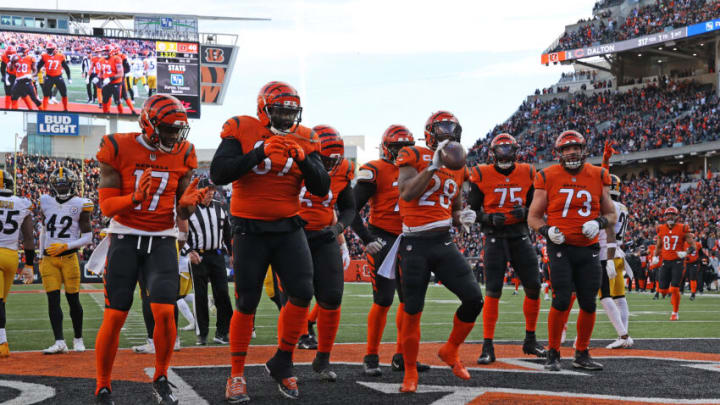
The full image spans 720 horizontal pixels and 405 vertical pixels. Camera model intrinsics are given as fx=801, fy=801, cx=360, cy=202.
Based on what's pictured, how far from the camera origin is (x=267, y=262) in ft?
17.8

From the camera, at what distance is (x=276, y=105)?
5.32 m

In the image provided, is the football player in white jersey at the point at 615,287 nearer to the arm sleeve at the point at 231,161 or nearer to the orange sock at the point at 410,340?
the orange sock at the point at 410,340

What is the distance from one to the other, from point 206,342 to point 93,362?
177cm

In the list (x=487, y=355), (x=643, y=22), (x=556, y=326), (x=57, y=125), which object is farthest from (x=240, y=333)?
(x=57, y=125)

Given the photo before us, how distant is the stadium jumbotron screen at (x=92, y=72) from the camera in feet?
108

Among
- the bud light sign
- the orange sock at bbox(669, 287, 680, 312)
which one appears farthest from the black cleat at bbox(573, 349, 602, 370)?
the bud light sign

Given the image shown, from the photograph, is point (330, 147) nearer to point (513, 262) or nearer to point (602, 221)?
point (513, 262)

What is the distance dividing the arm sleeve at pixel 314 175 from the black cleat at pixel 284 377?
3.79 ft

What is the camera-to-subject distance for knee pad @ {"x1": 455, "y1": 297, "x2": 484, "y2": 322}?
581 cm

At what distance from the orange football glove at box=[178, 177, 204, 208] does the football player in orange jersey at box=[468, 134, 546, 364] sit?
3188mm

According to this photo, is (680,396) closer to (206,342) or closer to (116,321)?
(116,321)

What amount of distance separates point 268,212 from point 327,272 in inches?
52.4

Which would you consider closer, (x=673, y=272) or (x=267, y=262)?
(x=267, y=262)

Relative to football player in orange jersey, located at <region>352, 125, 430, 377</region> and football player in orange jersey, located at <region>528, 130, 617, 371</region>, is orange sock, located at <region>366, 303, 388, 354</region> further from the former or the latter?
football player in orange jersey, located at <region>528, 130, 617, 371</region>
